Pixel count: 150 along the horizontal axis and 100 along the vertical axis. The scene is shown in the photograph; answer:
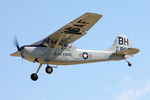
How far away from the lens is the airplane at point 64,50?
17312 millimetres

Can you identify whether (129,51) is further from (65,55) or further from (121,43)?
(65,55)

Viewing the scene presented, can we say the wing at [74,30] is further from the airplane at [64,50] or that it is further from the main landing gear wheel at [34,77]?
the main landing gear wheel at [34,77]

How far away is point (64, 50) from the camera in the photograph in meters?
18.4

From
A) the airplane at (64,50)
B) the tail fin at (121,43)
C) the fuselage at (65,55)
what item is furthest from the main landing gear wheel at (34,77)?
the tail fin at (121,43)

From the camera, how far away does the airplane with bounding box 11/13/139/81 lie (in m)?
17.3

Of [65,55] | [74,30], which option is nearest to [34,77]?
[65,55]

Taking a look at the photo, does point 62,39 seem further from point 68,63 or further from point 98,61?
point 98,61

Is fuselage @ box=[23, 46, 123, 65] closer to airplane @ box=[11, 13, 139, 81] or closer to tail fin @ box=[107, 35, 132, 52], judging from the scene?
airplane @ box=[11, 13, 139, 81]

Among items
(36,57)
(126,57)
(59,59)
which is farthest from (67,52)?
(126,57)

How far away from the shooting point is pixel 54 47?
18047 mm

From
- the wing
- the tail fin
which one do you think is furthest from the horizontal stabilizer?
the wing

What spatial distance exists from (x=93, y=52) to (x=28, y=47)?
3.69 meters

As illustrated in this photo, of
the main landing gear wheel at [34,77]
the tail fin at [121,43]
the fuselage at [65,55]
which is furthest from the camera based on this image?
the tail fin at [121,43]

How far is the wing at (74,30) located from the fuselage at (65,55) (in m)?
0.47
